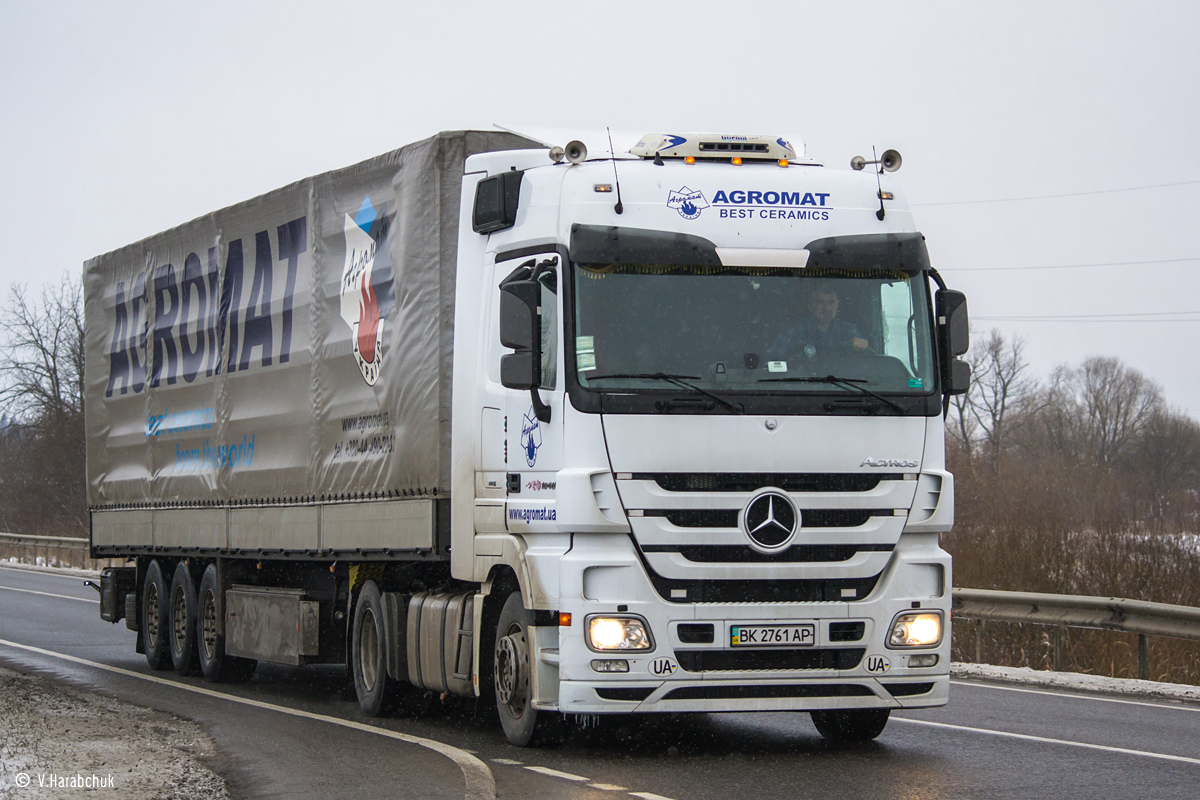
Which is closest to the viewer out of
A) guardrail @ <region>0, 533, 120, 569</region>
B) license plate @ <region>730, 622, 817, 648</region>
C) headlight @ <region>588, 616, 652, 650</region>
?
headlight @ <region>588, 616, 652, 650</region>

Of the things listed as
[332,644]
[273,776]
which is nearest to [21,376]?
[332,644]

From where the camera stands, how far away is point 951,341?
358 inches

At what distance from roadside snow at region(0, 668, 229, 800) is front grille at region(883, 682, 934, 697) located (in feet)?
12.1

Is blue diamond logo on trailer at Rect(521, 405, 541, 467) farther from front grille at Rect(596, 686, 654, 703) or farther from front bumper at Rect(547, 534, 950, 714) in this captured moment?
front grille at Rect(596, 686, 654, 703)

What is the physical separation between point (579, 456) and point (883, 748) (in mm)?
2735

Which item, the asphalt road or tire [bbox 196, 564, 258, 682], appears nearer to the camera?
the asphalt road

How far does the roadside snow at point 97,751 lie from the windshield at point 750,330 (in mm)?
3112

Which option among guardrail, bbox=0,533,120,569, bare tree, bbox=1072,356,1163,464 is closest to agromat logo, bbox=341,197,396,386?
guardrail, bbox=0,533,120,569

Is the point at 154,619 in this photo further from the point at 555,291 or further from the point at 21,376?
the point at 21,376

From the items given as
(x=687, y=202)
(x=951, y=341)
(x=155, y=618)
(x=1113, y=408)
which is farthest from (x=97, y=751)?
(x=1113, y=408)

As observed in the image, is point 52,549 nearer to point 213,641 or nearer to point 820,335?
point 213,641

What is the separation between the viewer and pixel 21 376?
57.2 metres

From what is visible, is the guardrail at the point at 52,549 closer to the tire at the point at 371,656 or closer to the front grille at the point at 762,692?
the tire at the point at 371,656

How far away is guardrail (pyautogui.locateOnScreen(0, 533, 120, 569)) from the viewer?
37.2m
